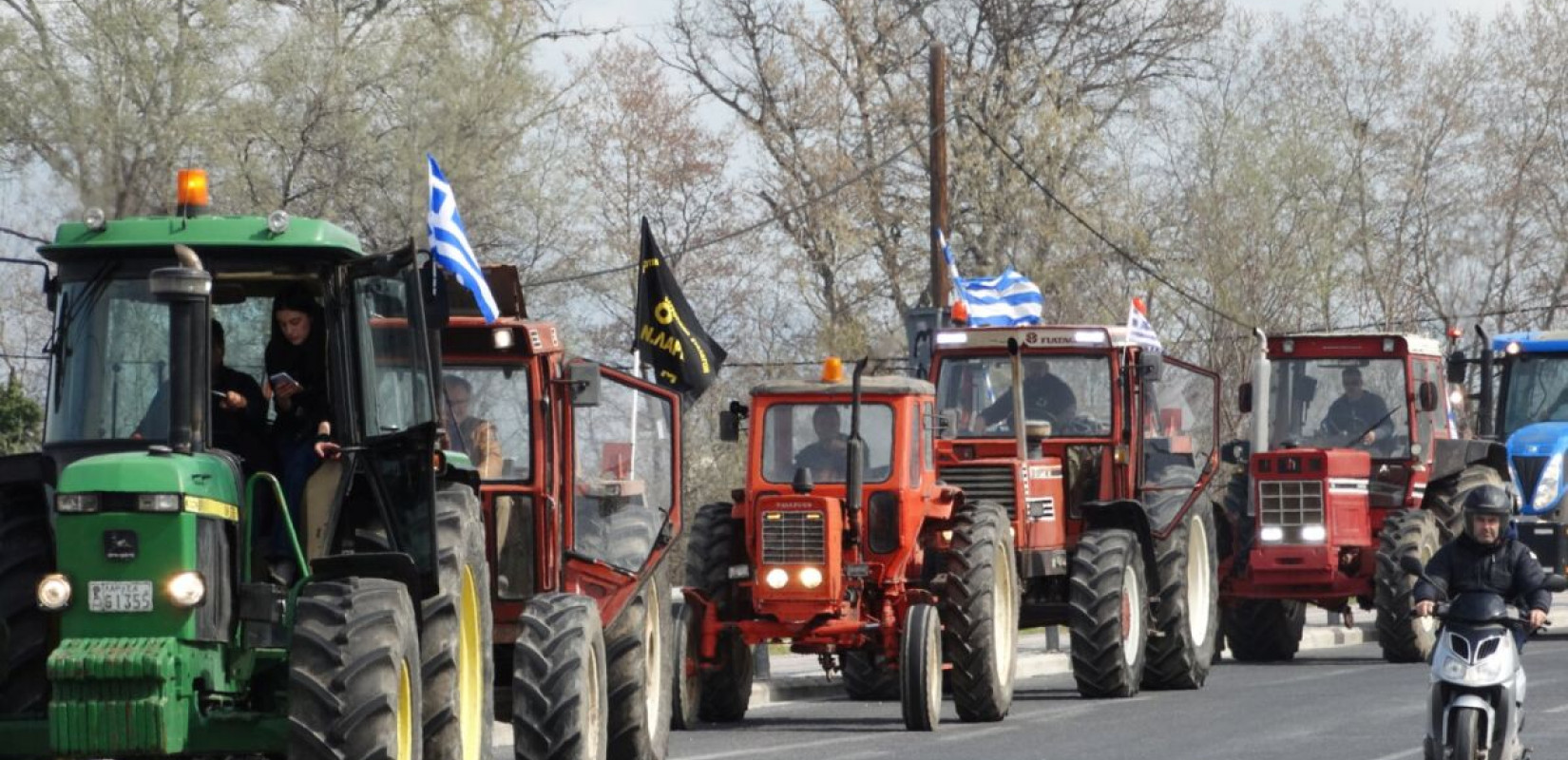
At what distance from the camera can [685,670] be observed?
19.6 m

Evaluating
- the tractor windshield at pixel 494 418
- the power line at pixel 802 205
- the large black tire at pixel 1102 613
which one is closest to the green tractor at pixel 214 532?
the tractor windshield at pixel 494 418

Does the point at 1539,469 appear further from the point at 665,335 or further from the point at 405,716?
the point at 405,716

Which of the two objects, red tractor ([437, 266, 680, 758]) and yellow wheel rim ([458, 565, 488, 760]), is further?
red tractor ([437, 266, 680, 758])

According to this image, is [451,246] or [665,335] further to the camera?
[665,335]

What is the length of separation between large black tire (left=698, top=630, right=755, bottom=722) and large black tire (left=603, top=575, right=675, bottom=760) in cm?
364

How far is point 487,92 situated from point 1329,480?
16257mm

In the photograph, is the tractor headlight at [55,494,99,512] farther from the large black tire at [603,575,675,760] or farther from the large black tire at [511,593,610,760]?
the large black tire at [603,575,675,760]

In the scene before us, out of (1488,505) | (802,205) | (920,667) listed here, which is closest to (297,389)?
(1488,505)

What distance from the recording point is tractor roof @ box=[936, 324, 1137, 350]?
73.7 ft

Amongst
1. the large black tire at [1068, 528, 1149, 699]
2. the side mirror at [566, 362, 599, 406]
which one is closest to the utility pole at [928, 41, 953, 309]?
the large black tire at [1068, 528, 1149, 699]

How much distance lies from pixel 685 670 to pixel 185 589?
31.0 feet

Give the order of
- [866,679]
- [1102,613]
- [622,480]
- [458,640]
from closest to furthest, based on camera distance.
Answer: [458,640] < [622,480] < [1102,613] < [866,679]

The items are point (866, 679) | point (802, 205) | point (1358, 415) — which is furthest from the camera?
point (802, 205)

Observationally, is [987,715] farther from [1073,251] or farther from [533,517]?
[1073,251]
